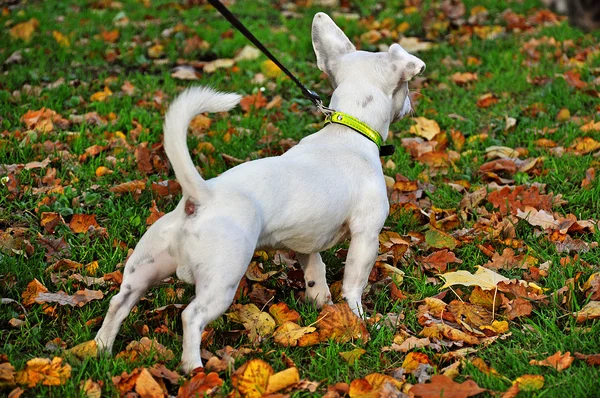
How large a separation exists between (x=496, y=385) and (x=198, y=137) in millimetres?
3164

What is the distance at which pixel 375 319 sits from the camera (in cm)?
334

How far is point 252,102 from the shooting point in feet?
19.6

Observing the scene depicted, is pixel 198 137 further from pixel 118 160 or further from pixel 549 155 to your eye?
pixel 549 155

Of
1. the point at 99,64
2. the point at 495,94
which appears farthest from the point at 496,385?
the point at 99,64

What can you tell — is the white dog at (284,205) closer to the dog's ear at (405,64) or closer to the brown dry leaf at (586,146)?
the dog's ear at (405,64)

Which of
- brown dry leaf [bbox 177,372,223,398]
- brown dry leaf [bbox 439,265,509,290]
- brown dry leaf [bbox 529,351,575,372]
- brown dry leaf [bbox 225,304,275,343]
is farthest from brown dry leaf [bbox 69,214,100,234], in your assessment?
brown dry leaf [bbox 529,351,575,372]

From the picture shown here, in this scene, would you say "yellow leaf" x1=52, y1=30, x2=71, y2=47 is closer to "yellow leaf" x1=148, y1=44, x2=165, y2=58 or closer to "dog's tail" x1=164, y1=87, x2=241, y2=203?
"yellow leaf" x1=148, y1=44, x2=165, y2=58

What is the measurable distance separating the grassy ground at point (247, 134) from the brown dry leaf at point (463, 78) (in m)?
0.05

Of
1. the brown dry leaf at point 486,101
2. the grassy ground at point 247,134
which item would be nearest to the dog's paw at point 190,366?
the grassy ground at point 247,134

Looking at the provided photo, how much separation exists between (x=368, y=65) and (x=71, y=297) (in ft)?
5.77

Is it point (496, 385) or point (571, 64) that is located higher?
point (496, 385)

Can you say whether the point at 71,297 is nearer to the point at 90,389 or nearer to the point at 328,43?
the point at 90,389

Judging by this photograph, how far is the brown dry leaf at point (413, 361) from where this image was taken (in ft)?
9.63

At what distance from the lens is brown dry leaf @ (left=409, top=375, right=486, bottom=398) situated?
2600 millimetres
